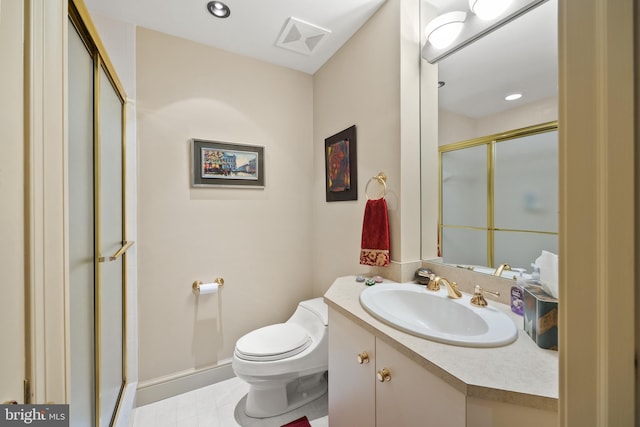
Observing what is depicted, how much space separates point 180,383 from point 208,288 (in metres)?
0.67

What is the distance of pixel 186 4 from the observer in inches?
56.2

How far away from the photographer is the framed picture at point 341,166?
5.54ft

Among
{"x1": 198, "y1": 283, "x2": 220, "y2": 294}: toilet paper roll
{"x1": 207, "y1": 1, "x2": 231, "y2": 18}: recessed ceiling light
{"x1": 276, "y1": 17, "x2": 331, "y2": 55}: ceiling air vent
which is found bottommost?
{"x1": 198, "y1": 283, "x2": 220, "y2": 294}: toilet paper roll

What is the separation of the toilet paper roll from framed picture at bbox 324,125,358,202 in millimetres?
1038

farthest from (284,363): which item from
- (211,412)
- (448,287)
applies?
(448,287)

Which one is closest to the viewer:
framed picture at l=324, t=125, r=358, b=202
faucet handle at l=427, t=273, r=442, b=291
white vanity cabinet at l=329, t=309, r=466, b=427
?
white vanity cabinet at l=329, t=309, r=466, b=427

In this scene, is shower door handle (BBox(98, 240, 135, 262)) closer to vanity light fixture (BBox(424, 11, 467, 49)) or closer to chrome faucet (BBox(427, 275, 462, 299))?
chrome faucet (BBox(427, 275, 462, 299))

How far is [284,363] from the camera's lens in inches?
54.5

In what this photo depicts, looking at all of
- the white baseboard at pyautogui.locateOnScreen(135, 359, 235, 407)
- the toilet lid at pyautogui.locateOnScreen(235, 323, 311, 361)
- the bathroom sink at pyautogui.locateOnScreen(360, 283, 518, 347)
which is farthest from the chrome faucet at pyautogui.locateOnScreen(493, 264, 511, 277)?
Result: the white baseboard at pyautogui.locateOnScreen(135, 359, 235, 407)

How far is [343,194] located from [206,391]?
168cm

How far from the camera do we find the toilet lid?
1387 millimetres

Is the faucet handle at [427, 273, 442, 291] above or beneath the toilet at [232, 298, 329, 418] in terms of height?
above

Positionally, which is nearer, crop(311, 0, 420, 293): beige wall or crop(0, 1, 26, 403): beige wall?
crop(0, 1, 26, 403): beige wall

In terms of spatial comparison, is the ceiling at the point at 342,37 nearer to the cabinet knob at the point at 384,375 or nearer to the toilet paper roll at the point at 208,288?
the cabinet knob at the point at 384,375
